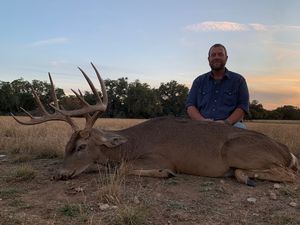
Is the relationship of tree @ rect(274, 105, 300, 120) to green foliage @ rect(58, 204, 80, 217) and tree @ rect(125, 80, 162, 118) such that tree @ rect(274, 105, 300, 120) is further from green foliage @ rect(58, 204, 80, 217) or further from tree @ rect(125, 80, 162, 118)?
green foliage @ rect(58, 204, 80, 217)

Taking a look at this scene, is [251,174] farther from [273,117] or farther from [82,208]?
[273,117]

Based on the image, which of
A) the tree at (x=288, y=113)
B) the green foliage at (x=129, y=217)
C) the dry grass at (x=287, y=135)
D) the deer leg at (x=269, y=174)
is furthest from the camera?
the tree at (x=288, y=113)

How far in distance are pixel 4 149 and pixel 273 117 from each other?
44.6m

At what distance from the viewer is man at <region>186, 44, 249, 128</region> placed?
8227 mm

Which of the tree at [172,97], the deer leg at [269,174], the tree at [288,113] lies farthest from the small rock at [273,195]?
the tree at [172,97]

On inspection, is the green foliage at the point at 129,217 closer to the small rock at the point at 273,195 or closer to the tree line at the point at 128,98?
the small rock at the point at 273,195

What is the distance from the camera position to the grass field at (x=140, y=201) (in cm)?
460

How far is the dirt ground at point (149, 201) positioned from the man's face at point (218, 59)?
2.51 meters

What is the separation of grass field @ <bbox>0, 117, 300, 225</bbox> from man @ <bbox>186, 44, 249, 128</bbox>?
1873mm

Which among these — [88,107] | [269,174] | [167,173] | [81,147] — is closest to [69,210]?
[167,173]

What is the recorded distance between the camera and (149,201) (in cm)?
518

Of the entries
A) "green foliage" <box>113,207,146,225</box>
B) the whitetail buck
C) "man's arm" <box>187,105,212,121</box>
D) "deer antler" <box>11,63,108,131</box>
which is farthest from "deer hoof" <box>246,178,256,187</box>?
"deer antler" <box>11,63,108,131</box>

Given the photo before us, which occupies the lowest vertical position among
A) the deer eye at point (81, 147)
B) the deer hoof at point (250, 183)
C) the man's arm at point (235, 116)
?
the deer hoof at point (250, 183)

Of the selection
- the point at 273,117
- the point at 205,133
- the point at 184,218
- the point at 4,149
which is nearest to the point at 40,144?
the point at 4,149
